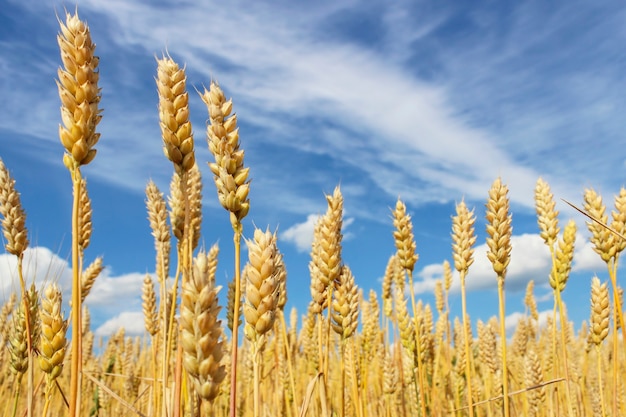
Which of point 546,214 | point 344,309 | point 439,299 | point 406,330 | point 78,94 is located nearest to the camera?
point 78,94

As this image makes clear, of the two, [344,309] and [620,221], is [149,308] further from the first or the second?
[620,221]

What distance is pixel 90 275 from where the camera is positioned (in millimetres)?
4109

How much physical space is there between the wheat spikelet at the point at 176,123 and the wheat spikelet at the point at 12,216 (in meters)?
1.44

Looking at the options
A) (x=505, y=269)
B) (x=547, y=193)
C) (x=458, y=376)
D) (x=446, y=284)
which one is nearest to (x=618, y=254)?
(x=547, y=193)

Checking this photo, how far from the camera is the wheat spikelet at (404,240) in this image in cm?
332

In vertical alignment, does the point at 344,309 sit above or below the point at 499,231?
below

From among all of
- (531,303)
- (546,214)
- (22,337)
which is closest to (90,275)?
(22,337)

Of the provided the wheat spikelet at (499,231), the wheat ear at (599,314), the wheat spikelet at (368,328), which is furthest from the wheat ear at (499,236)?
the wheat spikelet at (368,328)

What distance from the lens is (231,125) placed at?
186 centimetres

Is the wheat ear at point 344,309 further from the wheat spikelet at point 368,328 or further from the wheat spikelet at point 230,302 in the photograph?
the wheat spikelet at point 368,328

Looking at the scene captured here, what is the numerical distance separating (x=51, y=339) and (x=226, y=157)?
3.81ft

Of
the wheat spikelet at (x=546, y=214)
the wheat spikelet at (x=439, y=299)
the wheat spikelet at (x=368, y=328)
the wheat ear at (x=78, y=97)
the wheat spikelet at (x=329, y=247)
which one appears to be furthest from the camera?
the wheat spikelet at (x=439, y=299)

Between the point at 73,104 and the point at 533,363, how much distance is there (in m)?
4.25

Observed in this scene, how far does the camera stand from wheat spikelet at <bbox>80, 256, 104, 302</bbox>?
A: 4.00m
